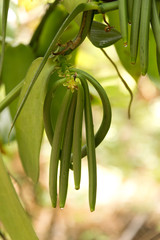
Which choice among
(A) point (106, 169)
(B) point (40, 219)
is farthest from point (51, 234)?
(A) point (106, 169)

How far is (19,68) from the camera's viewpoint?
64 cm

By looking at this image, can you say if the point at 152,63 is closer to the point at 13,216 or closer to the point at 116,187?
the point at 13,216

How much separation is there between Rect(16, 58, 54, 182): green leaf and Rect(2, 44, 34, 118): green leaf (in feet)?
0.46

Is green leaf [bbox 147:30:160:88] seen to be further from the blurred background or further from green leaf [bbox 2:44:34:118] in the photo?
the blurred background

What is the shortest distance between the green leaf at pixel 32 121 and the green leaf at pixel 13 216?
9 centimetres

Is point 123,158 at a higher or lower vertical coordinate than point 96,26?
lower

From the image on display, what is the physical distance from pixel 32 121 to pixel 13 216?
0.13m

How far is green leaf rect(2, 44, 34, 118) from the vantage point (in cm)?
64

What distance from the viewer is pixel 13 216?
0.36 meters

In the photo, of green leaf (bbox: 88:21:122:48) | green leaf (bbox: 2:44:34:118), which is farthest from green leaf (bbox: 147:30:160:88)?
green leaf (bbox: 2:44:34:118)

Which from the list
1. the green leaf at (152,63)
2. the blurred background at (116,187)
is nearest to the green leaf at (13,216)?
the green leaf at (152,63)

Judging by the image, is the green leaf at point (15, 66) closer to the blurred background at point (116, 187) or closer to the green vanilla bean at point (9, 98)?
the green vanilla bean at point (9, 98)

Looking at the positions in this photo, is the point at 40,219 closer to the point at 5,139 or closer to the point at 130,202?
the point at 130,202

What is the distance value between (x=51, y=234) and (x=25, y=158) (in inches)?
45.2
